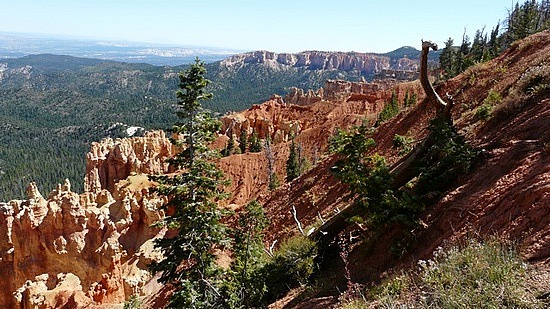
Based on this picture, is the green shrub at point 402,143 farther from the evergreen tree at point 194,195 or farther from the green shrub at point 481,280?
the green shrub at point 481,280

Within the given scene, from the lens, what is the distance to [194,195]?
10.3m

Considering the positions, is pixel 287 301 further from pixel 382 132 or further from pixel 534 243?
pixel 382 132

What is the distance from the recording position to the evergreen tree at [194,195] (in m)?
10.2

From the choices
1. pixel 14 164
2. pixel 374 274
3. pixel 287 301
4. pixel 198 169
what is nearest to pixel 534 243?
pixel 374 274

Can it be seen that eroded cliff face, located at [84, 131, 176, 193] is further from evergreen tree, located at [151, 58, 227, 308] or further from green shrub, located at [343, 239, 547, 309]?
green shrub, located at [343, 239, 547, 309]

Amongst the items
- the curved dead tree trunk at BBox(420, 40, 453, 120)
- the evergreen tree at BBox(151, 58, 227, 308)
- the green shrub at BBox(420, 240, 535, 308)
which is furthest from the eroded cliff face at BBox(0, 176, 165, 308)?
the green shrub at BBox(420, 240, 535, 308)

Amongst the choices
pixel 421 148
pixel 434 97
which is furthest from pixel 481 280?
pixel 434 97

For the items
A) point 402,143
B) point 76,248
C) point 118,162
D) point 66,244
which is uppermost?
point 402,143

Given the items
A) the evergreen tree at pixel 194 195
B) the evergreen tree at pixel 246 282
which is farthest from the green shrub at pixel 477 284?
the evergreen tree at pixel 194 195

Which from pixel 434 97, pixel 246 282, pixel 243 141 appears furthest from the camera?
pixel 243 141

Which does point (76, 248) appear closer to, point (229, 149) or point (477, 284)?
point (477, 284)

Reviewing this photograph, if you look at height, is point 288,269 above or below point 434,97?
below

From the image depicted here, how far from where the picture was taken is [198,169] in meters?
10.4

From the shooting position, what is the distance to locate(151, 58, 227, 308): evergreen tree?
1017 cm
